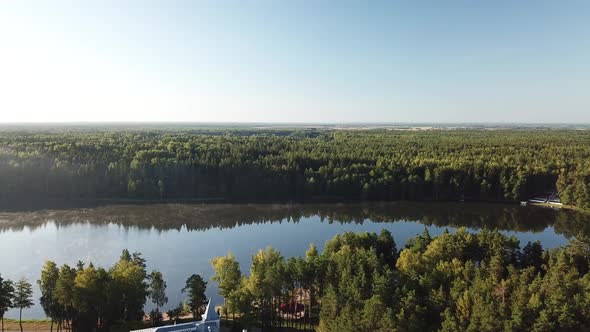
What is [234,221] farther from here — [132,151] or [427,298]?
[427,298]

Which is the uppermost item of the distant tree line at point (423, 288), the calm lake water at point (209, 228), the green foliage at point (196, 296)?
the distant tree line at point (423, 288)

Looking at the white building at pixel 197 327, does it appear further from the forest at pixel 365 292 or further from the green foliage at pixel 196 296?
the green foliage at pixel 196 296

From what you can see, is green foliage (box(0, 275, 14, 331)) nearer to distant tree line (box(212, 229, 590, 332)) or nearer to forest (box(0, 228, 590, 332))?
forest (box(0, 228, 590, 332))

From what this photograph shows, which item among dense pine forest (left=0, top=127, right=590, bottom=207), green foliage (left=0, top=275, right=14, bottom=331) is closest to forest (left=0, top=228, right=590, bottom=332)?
green foliage (left=0, top=275, right=14, bottom=331)

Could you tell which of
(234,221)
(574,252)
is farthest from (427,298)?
(234,221)

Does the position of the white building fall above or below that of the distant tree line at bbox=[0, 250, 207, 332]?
above

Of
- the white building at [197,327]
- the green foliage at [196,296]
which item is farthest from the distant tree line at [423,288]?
the white building at [197,327]
